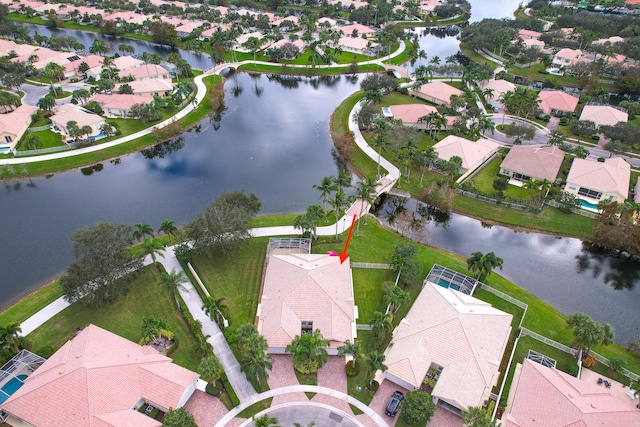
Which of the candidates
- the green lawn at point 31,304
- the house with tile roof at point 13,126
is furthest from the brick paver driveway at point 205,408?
the house with tile roof at point 13,126

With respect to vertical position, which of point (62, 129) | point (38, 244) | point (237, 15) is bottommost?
point (38, 244)

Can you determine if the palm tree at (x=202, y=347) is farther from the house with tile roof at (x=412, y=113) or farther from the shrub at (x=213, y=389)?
the house with tile roof at (x=412, y=113)

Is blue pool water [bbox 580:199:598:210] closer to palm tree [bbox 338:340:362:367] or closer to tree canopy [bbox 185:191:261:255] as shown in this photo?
palm tree [bbox 338:340:362:367]

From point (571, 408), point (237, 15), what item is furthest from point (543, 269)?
point (237, 15)

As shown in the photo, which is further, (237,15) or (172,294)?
(237,15)

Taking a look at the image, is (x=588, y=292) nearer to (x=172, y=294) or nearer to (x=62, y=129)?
(x=172, y=294)

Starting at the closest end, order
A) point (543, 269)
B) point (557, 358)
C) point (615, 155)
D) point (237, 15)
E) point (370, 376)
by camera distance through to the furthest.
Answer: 1. point (370, 376)
2. point (557, 358)
3. point (543, 269)
4. point (615, 155)
5. point (237, 15)
